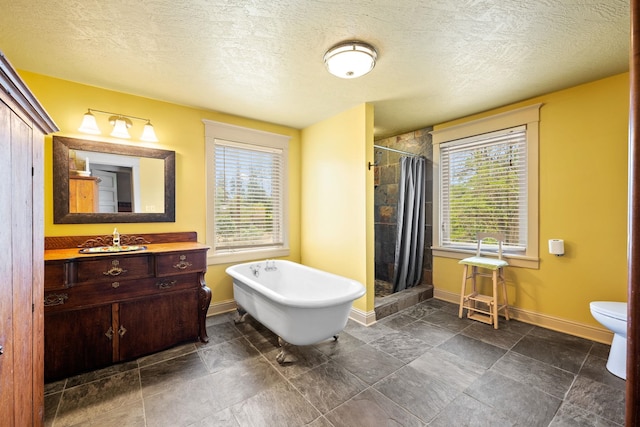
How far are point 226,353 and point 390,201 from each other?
118 inches

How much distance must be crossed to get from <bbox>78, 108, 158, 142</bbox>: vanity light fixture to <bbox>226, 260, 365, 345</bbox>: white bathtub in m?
1.63

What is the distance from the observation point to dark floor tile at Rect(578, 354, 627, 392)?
189 centimetres

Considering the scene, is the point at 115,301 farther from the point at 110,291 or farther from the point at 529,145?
the point at 529,145

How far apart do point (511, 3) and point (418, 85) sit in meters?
1.00

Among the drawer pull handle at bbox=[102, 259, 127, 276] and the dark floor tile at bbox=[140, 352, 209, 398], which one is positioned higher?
the drawer pull handle at bbox=[102, 259, 127, 276]

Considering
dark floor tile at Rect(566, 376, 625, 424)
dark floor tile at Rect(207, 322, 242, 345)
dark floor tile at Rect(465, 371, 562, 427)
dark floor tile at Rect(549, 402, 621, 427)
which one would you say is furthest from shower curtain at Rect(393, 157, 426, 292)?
dark floor tile at Rect(207, 322, 242, 345)

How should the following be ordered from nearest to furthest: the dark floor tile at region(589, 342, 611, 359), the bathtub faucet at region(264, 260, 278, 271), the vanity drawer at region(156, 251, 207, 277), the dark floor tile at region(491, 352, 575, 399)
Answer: the dark floor tile at region(491, 352, 575, 399), the dark floor tile at region(589, 342, 611, 359), the vanity drawer at region(156, 251, 207, 277), the bathtub faucet at region(264, 260, 278, 271)

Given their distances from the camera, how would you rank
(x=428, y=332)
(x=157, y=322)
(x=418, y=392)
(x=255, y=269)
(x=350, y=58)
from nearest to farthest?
(x=418, y=392) → (x=350, y=58) → (x=157, y=322) → (x=428, y=332) → (x=255, y=269)

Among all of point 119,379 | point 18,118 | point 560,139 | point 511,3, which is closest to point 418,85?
point 511,3

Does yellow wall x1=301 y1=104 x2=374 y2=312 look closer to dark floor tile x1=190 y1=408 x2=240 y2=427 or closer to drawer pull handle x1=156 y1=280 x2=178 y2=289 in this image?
dark floor tile x1=190 y1=408 x2=240 y2=427

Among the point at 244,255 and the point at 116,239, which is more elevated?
the point at 116,239

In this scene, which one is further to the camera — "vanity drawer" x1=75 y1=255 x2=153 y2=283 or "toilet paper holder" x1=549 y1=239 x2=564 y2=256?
"toilet paper holder" x1=549 y1=239 x2=564 y2=256

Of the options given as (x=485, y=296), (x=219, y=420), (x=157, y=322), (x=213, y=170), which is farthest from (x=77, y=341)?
(x=485, y=296)

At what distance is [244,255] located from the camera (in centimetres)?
341
